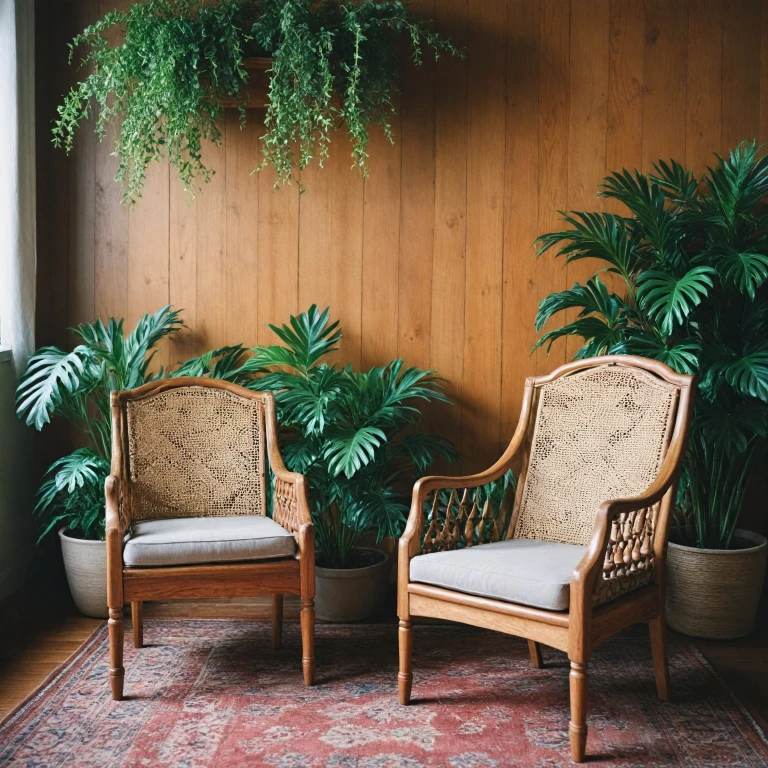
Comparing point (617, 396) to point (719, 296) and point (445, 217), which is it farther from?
point (445, 217)

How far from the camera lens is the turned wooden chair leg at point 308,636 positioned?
8.20 feet

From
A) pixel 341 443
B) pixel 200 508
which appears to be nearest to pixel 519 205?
pixel 341 443

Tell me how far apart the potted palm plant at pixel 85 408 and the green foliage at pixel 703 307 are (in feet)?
5.03

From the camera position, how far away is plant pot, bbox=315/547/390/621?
308cm

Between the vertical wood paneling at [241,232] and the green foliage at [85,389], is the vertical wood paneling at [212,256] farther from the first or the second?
the green foliage at [85,389]

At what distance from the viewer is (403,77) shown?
3359 millimetres

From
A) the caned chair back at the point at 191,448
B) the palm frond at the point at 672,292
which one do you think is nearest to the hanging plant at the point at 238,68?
the caned chair back at the point at 191,448

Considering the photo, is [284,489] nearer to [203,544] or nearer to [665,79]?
[203,544]

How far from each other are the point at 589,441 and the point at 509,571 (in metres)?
0.63

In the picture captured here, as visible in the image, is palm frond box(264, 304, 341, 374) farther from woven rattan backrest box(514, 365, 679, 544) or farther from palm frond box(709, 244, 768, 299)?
palm frond box(709, 244, 768, 299)

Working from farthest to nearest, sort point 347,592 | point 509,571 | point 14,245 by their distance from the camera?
point 14,245, point 347,592, point 509,571

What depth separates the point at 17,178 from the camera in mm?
3186

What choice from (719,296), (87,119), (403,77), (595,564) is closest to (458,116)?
(403,77)

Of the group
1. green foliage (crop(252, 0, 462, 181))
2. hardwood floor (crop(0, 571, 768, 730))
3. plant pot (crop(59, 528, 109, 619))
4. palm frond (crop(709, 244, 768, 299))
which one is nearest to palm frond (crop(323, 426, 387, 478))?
hardwood floor (crop(0, 571, 768, 730))
